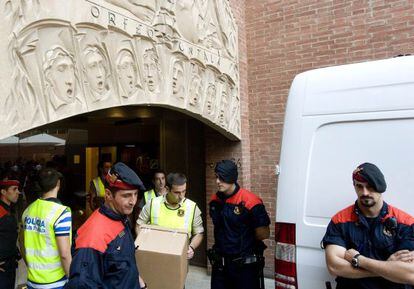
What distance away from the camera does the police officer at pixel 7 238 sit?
378 centimetres

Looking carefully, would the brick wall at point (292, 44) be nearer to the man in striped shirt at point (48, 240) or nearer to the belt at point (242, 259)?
the belt at point (242, 259)

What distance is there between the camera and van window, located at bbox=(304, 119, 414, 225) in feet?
8.32

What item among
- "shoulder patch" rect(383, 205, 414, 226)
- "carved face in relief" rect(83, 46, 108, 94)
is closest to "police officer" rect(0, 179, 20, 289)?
"carved face in relief" rect(83, 46, 108, 94)

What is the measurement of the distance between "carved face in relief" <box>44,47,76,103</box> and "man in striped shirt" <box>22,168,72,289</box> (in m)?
0.79

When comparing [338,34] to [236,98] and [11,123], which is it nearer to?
[236,98]

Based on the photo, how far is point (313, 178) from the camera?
2.86m

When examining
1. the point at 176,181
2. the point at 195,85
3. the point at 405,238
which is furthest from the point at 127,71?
the point at 405,238

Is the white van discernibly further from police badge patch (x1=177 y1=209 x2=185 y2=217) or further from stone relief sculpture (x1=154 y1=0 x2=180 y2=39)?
stone relief sculpture (x1=154 y1=0 x2=180 y2=39)

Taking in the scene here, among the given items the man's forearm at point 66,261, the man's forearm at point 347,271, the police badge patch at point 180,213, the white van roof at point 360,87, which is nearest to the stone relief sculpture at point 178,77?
the police badge patch at point 180,213

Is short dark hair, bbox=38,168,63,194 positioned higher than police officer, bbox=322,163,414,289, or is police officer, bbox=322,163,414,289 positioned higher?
short dark hair, bbox=38,168,63,194

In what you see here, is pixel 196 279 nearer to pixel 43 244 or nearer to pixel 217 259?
pixel 217 259

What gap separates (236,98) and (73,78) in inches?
145

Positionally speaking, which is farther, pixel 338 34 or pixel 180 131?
pixel 180 131

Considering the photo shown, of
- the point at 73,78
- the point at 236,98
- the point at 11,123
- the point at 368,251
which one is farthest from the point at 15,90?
the point at 236,98
